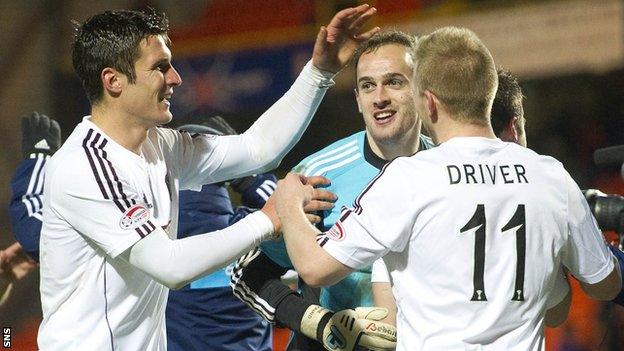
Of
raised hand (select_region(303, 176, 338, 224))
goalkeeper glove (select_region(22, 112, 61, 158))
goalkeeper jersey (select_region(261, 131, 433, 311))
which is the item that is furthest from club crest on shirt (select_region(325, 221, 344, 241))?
goalkeeper glove (select_region(22, 112, 61, 158))

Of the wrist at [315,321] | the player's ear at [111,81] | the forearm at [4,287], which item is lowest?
the forearm at [4,287]

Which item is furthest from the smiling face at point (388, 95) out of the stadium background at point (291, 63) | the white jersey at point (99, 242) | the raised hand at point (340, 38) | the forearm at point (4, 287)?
the stadium background at point (291, 63)

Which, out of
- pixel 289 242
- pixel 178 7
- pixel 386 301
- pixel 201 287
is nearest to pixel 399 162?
pixel 289 242

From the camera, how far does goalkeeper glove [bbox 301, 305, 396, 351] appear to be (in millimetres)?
2359

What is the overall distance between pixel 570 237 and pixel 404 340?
416 mm

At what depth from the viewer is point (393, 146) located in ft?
9.06

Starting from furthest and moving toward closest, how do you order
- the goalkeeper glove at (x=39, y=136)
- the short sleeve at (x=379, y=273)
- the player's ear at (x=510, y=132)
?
1. the goalkeeper glove at (x=39, y=136)
2. the player's ear at (x=510, y=132)
3. the short sleeve at (x=379, y=273)

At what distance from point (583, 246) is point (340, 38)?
90cm

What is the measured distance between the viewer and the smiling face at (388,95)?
2748 mm

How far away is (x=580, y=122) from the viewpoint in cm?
645

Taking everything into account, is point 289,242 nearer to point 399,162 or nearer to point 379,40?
point 399,162

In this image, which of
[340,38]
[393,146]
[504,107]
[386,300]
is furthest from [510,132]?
[386,300]

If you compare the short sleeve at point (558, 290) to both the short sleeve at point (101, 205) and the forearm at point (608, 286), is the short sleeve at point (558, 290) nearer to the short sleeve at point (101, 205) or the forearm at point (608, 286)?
the forearm at point (608, 286)

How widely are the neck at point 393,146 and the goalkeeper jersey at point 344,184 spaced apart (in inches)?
0.6
